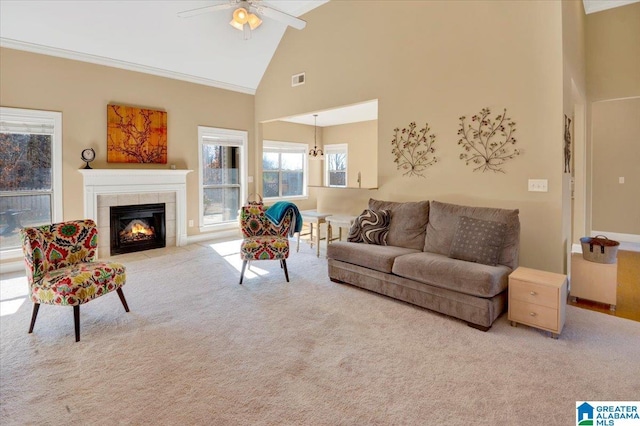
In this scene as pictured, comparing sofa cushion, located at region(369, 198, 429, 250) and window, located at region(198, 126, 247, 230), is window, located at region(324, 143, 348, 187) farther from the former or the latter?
sofa cushion, located at region(369, 198, 429, 250)

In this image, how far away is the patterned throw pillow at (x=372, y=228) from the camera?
4105 millimetres

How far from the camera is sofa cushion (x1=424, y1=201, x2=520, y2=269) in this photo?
3266mm

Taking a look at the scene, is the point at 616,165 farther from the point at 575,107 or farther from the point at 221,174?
the point at 221,174

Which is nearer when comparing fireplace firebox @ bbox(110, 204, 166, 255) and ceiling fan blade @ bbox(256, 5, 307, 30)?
ceiling fan blade @ bbox(256, 5, 307, 30)

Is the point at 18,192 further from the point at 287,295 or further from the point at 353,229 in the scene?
the point at 353,229

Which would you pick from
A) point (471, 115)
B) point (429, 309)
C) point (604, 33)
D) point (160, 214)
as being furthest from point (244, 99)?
point (604, 33)

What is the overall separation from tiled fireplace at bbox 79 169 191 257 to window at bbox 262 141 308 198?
2716 mm

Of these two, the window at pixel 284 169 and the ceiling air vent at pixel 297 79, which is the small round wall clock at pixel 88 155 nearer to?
the ceiling air vent at pixel 297 79

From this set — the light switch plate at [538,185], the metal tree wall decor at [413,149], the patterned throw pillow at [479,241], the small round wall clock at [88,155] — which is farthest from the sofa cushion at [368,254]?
the small round wall clock at [88,155]

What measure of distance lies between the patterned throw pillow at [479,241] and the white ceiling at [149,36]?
14.5 feet

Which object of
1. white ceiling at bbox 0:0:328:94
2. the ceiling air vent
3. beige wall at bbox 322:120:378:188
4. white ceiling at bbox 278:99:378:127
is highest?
white ceiling at bbox 0:0:328:94

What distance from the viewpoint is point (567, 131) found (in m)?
3.64

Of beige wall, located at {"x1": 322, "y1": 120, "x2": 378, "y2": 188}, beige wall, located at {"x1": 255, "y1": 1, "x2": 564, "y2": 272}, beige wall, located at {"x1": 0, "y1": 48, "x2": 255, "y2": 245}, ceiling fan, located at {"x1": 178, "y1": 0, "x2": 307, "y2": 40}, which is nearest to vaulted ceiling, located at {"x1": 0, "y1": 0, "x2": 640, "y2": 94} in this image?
beige wall, located at {"x1": 0, "y1": 48, "x2": 255, "y2": 245}

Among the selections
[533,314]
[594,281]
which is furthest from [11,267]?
[594,281]
